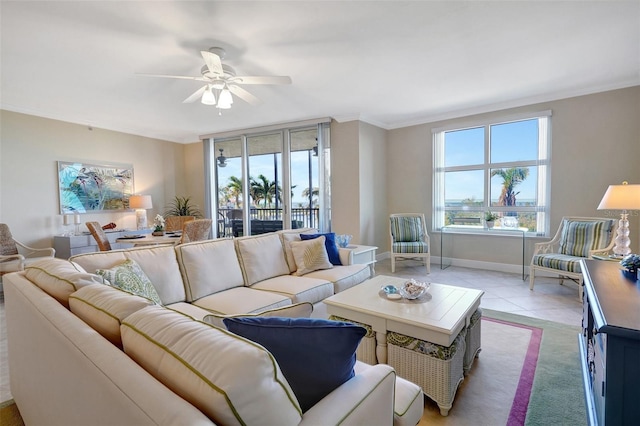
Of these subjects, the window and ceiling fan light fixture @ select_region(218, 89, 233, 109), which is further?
the window

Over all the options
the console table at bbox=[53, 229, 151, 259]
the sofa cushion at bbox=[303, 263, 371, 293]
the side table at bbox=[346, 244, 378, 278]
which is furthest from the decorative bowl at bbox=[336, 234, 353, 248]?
the console table at bbox=[53, 229, 151, 259]

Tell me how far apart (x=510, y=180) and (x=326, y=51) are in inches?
142

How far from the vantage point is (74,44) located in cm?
274

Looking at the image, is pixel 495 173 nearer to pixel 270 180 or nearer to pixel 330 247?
pixel 330 247

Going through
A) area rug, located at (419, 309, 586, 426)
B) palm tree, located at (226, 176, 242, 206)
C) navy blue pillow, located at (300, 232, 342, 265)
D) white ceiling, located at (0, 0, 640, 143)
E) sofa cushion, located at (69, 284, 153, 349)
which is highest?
white ceiling, located at (0, 0, 640, 143)

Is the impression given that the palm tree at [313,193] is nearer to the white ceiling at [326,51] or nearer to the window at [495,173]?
the white ceiling at [326,51]

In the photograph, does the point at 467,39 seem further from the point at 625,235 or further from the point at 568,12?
the point at 625,235

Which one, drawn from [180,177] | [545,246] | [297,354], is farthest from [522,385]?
[180,177]

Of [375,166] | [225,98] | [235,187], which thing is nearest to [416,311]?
[225,98]

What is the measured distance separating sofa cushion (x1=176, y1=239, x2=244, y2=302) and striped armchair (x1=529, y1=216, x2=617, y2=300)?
352cm

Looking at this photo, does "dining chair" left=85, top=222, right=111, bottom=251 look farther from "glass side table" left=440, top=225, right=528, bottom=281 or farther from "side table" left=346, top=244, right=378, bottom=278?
"glass side table" left=440, top=225, right=528, bottom=281

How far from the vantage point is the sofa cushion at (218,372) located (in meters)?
0.61

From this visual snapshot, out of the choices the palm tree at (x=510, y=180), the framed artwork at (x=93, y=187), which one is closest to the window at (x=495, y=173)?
the palm tree at (x=510, y=180)

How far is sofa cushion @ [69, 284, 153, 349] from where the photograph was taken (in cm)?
96
